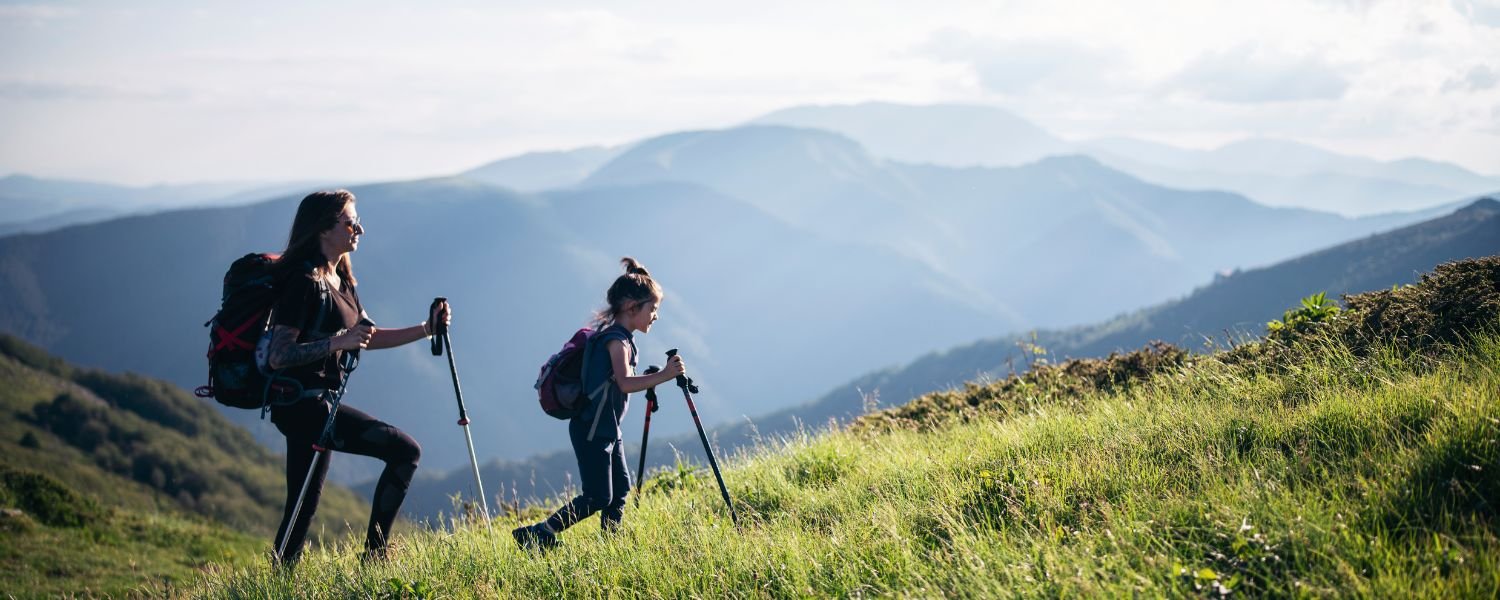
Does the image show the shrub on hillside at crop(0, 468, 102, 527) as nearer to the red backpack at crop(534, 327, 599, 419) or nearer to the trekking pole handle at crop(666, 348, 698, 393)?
the red backpack at crop(534, 327, 599, 419)

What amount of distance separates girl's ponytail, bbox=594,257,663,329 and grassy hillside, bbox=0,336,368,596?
211 centimetres

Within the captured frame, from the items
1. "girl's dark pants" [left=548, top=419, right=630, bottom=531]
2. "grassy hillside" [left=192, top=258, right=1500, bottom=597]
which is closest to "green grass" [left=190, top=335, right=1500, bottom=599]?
"grassy hillside" [left=192, top=258, right=1500, bottom=597]

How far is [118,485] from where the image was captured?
47.6 meters

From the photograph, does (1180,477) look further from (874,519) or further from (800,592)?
(800,592)

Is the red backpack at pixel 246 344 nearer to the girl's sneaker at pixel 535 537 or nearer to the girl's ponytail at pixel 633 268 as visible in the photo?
the girl's sneaker at pixel 535 537

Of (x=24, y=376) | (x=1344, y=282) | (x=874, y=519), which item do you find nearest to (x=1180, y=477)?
(x=874, y=519)

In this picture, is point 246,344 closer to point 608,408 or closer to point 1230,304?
point 608,408

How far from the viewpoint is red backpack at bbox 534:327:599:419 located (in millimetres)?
5316

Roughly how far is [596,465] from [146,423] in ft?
299

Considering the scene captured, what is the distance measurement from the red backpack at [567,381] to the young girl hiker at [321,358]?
2.84 ft

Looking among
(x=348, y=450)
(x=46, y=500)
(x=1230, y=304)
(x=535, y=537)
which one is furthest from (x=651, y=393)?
(x=1230, y=304)

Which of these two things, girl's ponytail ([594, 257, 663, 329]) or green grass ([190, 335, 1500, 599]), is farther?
girl's ponytail ([594, 257, 663, 329])

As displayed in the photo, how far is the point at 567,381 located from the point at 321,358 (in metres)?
1.41

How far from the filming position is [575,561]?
4.63 metres
